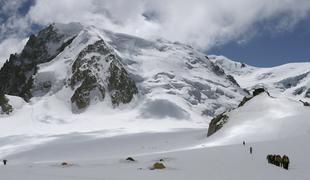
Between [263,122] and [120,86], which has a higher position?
[120,86]

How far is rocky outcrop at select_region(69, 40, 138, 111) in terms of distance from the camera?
18750cm

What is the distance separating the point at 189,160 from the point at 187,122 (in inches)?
4913

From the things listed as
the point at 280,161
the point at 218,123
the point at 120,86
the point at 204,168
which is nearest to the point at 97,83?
the point at 120,86

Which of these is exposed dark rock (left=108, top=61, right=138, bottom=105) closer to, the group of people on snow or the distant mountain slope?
the distant mountain slope

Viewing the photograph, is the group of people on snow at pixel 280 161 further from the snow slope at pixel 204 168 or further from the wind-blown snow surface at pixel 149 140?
the wind-blown snow surface at pixel 149 140

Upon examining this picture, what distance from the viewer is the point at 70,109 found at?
181 m

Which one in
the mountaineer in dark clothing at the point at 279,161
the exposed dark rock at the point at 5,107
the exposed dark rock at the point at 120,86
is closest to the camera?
the mountaineer in dark clothing at the point at 279,161

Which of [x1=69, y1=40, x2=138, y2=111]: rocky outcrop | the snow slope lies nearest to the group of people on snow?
the snow slope

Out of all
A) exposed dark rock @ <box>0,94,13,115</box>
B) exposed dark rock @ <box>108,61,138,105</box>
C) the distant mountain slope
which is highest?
exposed dark rock @ <box>108,61,138,105</box>

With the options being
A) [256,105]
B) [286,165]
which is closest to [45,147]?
[256,105]

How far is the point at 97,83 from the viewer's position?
19075 centimetres

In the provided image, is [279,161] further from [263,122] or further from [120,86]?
[120,86]

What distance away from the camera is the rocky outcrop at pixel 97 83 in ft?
615

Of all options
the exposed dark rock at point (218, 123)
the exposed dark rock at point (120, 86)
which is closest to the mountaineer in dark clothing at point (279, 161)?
the exposed dark rock at point (218, 123)
